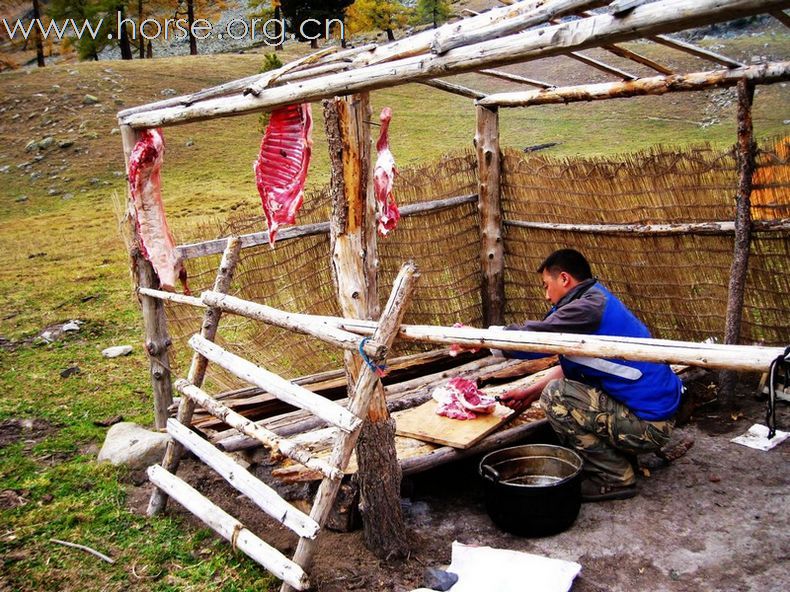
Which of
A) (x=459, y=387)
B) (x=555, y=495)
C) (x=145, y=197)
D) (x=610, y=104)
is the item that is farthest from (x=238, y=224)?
(x=610, y=104)

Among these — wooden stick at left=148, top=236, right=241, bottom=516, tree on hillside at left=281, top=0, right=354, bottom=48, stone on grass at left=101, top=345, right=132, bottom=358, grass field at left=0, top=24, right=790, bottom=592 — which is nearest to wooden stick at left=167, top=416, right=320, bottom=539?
wooden stick at left=148, top=236, right=241, bottom=516

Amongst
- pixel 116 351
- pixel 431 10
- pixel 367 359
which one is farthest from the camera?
pixel 431 10

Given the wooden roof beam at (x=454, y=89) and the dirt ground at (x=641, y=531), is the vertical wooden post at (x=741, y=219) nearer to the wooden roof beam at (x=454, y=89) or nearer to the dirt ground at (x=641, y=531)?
the dirt ground at (x=641, y=531)

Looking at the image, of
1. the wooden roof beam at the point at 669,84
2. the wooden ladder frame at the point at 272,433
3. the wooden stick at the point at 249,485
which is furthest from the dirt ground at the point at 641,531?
the wooden roof beam at the point at 669,84

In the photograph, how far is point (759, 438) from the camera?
16.1 feet

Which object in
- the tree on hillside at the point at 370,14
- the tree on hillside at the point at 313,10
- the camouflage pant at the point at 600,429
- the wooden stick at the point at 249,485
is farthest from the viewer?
the tree on hillside at the point at 370,14

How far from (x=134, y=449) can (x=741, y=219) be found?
4.59m

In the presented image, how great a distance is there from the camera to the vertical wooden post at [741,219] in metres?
4.98

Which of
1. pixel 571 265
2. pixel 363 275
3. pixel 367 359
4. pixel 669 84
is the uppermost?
pixel 669 84

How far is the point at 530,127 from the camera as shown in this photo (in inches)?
875

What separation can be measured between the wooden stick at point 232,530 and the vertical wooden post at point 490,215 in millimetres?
3606

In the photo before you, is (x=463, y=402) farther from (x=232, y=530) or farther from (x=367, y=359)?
(x=232, y=530)

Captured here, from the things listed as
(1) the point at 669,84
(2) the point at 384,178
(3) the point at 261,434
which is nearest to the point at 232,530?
(3) the point at 261,434

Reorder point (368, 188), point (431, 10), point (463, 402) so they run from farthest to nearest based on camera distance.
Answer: point (431, 10) < point (463, 402) < point (368, 188)
